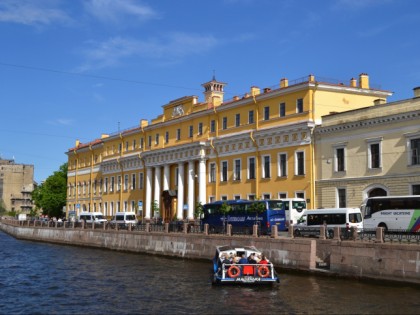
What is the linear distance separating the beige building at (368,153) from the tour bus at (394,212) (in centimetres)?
423

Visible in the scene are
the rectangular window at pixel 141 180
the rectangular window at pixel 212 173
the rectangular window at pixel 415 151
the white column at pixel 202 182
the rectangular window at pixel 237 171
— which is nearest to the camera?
the rectangular window at pixel 415 151

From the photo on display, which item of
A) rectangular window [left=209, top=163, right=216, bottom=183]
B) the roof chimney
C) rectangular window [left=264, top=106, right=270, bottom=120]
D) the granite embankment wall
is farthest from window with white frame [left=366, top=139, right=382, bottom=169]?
rectangular window [left=209, top=163, right=216, bottom=183]

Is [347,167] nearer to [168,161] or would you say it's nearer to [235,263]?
[235,263]

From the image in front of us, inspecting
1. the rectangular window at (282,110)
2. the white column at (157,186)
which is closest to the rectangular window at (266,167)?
the rectangular window at (282,110)

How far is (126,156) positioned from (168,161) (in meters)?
10.6

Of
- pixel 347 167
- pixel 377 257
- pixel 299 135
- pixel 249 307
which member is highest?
pixel 299 135

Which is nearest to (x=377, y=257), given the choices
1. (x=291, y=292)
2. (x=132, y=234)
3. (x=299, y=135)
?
(x=291, y=292)

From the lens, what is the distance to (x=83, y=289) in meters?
25.1

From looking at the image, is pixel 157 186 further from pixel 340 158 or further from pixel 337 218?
pixel 337 218

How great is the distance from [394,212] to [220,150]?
74.7 ft

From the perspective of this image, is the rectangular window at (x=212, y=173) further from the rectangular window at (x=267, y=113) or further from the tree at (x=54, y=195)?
the tree at (x=54, y=195)

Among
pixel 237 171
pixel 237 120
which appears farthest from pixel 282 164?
pixel 237 120

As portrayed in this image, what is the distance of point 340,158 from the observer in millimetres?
40312

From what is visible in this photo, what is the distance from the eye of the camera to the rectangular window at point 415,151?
35281mm
